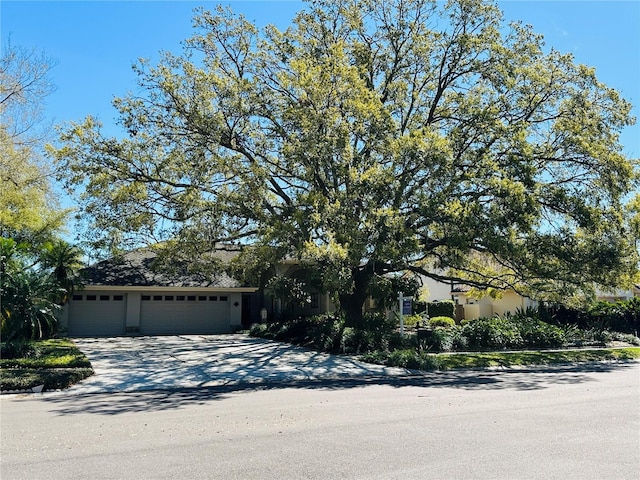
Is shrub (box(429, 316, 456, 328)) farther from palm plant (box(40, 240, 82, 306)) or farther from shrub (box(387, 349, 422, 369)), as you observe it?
palm plant (box(40, 240, 82, 306))

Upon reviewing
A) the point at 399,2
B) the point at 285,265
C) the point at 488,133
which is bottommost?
the point at 285,265

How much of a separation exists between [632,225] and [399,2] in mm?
12507

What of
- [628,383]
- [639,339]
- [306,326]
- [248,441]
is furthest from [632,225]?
[248,441]

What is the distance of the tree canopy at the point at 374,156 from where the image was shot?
1653cm

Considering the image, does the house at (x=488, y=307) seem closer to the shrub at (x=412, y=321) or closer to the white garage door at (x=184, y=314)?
the shrub at (x=412, y=321)

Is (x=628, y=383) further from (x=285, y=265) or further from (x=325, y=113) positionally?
(x=285, y=265)

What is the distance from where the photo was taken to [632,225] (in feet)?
60.5

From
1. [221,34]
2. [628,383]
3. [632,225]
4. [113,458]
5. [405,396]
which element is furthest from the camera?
[221,34]

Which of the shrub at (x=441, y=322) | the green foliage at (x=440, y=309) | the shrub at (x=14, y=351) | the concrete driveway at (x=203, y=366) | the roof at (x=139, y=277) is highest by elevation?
the roof at (x=139, y=277)

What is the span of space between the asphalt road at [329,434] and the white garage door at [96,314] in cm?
1558

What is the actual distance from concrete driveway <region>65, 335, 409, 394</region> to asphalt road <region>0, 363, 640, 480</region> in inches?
55.7

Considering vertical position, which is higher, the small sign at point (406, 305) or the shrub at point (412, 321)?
the small sign at point (406, 305)

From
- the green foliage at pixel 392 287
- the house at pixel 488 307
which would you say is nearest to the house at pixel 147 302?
the green foliage at pixel 392 287

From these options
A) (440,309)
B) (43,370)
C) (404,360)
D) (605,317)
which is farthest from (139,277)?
(605,317)
